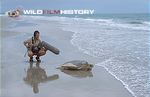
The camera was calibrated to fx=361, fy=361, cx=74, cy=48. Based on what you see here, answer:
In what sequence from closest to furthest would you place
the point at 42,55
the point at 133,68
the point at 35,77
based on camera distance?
the point at 35,77, the point at 133,68, the point at 42,55

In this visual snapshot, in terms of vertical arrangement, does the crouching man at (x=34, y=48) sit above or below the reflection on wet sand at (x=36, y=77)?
above

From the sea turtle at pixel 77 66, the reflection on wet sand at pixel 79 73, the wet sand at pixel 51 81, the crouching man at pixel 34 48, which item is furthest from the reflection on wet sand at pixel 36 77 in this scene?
the crouching man at pixel 34 48

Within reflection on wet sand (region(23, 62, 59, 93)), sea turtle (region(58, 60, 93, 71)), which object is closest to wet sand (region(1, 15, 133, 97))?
reflection on wet sand (region(23, 62, 59, 93))

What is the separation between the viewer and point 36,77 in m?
7.87

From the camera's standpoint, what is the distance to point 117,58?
34.8 feet

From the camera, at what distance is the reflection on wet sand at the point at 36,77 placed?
729cm

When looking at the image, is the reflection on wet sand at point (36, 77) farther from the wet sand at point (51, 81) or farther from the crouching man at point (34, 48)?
the crouching man at point (34, 48)

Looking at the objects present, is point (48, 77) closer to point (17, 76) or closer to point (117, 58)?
point (17, 76)

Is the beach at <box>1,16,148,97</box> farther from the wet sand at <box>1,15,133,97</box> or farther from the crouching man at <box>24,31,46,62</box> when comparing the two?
the crouching man at <box>24,31,46,62</box>

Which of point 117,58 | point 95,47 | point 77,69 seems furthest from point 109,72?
point 95,47

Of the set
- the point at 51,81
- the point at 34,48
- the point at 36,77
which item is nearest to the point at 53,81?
the point at 51,81

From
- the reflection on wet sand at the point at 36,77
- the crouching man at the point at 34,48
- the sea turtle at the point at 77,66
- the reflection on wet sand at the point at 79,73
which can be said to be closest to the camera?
the reflection on wet sand at the point at 36,77

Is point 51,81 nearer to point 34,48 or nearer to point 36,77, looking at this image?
point 36,77

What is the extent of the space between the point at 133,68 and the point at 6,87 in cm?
358
